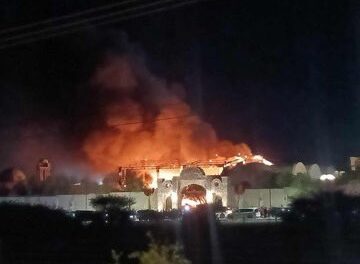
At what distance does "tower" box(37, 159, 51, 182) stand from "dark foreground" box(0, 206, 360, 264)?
42.0 meters

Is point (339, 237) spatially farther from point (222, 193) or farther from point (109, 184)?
point (109, 184)

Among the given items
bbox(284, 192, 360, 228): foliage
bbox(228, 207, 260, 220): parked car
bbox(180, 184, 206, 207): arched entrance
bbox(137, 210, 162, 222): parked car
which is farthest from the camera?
bbox(180, 184, 206, 207): arched entrance

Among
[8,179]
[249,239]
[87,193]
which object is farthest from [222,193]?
[249,239]

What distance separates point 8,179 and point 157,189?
2060 cm

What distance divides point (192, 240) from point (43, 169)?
56.7 m

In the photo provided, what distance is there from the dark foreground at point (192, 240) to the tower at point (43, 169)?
138 feet

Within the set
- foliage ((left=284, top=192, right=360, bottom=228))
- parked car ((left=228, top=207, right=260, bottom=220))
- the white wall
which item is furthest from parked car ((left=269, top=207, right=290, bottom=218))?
the white wall

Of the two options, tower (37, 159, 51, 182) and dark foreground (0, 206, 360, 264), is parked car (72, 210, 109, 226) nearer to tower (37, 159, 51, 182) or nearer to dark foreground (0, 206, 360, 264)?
dark foreground (0, 206, 360, 264)

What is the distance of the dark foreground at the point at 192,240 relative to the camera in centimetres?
2681

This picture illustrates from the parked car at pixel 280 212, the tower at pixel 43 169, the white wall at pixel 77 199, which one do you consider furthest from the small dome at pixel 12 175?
the parked car at pixel 280 212

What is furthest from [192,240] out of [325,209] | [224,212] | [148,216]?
[224,212]

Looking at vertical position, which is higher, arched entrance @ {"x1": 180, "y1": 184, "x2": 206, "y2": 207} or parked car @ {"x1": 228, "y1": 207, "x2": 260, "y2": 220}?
arched entrance @ {"x1": 180, "y1": 184, "x2": 206, "y2": 207}

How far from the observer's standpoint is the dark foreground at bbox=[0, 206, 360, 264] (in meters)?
26.8

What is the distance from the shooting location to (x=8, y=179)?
87250 millimetres
